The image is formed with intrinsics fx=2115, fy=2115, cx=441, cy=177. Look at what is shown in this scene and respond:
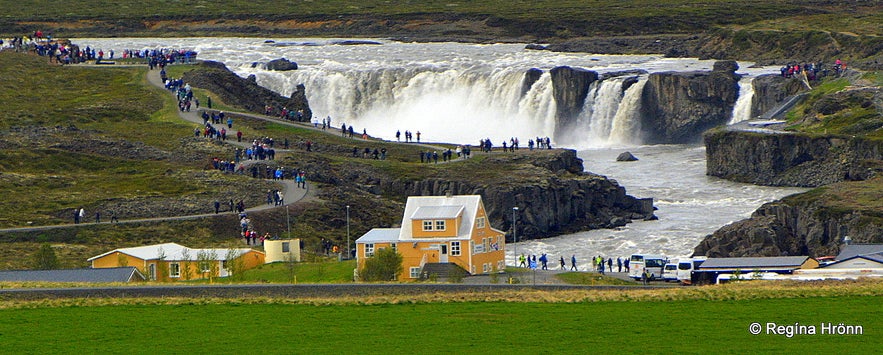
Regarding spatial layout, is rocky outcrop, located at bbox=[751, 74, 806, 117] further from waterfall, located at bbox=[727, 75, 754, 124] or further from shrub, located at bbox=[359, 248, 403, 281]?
shrub, located at bbox=[359, 248, 403, 281]

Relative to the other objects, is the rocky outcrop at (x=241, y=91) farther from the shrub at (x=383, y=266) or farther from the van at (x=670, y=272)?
the van at (x=670, y=272)

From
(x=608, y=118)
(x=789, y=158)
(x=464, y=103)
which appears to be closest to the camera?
(x=789, y=158)

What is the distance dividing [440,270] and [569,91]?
75398 mm

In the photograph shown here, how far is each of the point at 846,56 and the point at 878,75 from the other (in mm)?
25529

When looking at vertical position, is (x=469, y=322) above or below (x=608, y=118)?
below

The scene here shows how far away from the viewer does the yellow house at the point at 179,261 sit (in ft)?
308

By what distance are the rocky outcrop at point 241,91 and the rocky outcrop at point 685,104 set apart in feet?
90.2

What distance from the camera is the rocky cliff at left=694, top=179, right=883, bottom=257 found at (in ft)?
354

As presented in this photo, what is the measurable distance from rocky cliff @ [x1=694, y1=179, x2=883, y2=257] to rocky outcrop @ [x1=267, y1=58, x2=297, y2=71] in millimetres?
86358

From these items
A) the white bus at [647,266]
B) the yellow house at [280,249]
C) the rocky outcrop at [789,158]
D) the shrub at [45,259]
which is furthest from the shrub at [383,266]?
the rocky outcrop at [789,158]

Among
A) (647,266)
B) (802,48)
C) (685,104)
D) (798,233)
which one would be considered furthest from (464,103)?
(647,266)

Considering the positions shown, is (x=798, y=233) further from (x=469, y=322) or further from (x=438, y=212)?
(x=469, y=322)

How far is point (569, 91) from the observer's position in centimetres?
17462

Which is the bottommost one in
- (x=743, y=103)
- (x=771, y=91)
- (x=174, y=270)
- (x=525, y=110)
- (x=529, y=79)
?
(x=174, y=270)
